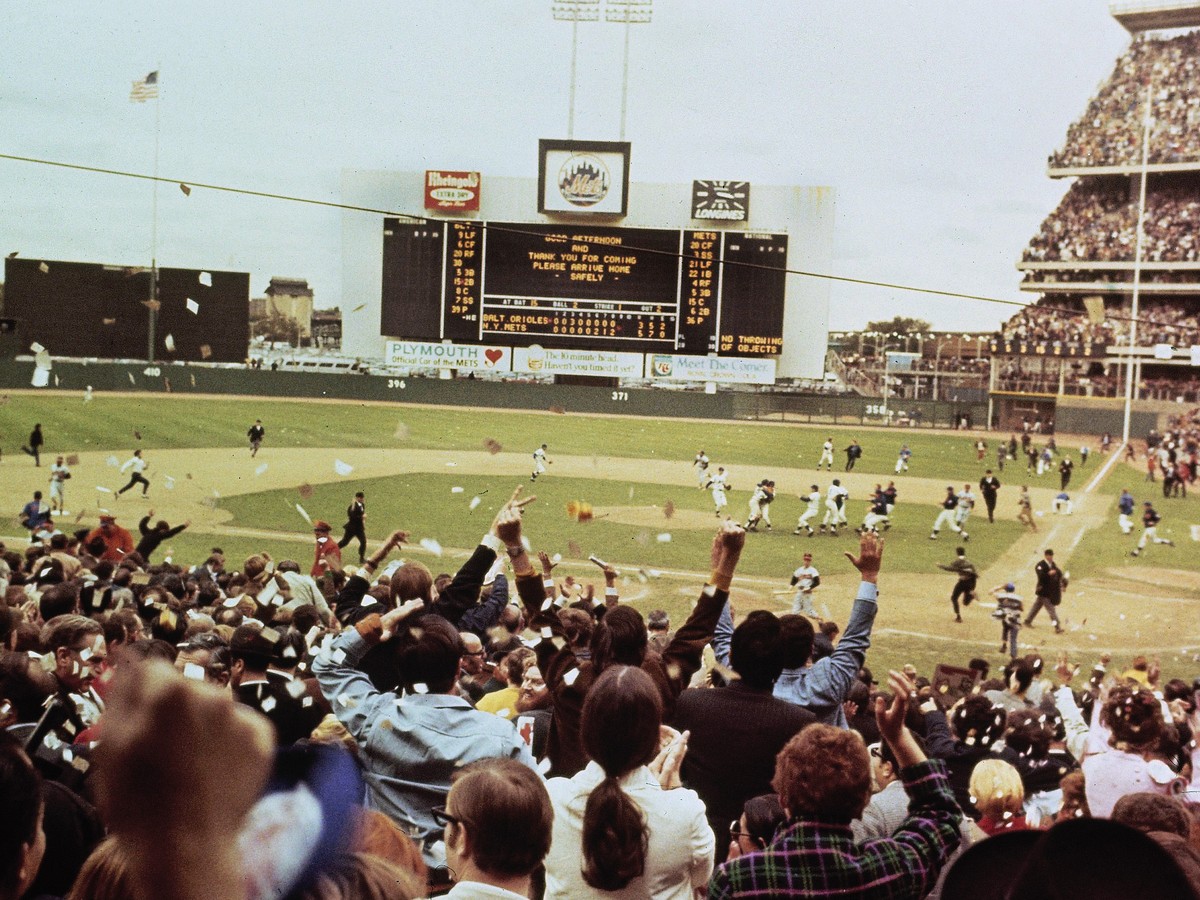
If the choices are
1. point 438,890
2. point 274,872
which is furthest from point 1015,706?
point 274,872

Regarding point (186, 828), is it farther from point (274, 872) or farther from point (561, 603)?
point (561, 603)

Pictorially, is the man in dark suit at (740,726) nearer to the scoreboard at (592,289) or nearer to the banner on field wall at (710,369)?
the scoreboard at (592,289)

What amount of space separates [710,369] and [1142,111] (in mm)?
30165

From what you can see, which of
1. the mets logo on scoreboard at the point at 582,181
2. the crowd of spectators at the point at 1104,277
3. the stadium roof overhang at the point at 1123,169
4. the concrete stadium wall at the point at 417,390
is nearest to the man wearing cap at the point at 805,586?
the mets logo on scoreboard at the point at 582,181

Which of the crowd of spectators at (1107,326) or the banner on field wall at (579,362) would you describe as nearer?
the banner on field wall at (579,362)

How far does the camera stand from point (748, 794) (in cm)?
427

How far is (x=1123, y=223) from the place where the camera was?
2201 inches

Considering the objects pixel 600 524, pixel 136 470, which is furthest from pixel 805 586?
pixel 136 470

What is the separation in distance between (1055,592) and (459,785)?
1802 cm

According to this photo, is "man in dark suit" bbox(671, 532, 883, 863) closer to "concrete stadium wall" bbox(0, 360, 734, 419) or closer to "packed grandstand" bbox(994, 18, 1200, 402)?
"concrete stadium wall" bbox(0, 360, 734, 419)

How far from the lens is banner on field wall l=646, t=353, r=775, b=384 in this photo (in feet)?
133

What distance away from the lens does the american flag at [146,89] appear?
101 ft

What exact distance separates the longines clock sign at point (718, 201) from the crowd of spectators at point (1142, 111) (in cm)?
2256

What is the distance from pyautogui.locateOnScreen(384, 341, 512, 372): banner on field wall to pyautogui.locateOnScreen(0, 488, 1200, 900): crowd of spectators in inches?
1368
